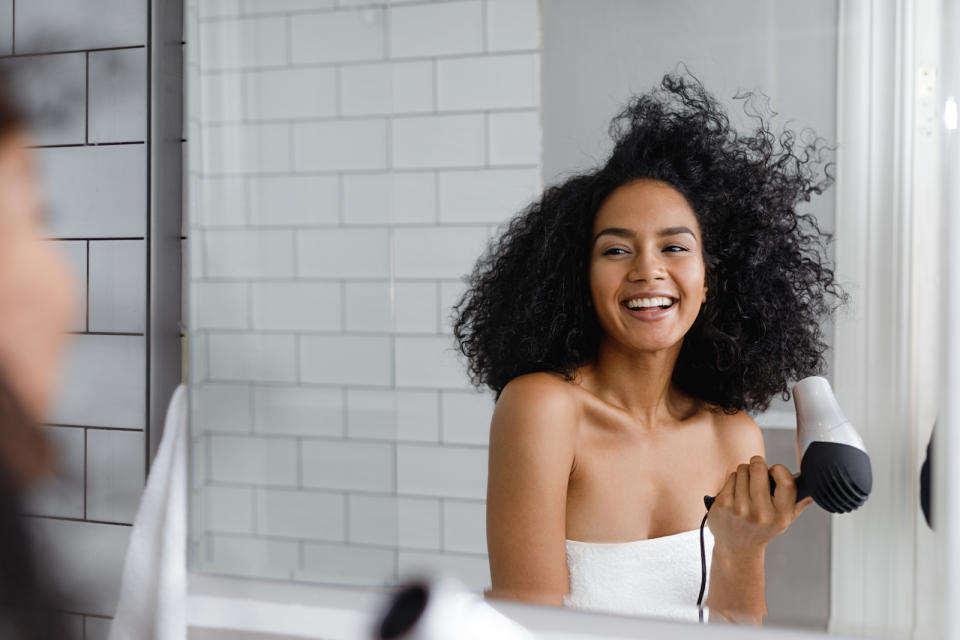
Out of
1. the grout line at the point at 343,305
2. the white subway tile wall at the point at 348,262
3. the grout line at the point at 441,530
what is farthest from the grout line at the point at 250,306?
the grout line at the point at 441,530

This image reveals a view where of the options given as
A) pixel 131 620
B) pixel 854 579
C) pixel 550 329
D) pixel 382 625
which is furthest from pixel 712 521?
pixel 131 620

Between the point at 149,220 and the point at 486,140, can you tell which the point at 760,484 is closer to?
the point at 486,140

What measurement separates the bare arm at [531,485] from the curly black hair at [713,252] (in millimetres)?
34

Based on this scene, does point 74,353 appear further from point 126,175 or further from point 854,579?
point 854,579

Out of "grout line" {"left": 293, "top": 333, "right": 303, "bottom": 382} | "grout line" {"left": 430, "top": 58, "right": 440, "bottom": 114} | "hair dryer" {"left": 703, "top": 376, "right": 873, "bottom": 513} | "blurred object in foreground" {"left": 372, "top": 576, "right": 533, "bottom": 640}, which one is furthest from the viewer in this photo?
"grout line" {"left": 293, "top": 333, "right": 303, "bottom": 382}

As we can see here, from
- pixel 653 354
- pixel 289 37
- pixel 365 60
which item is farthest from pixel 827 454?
pixel 289 37

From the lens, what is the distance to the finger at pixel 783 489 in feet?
2.39

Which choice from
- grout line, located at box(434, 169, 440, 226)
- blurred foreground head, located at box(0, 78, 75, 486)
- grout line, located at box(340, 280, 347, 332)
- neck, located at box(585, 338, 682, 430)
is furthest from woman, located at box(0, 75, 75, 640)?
neck, located at box(585, 338, 682, 430)

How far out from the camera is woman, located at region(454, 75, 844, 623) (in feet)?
2.40

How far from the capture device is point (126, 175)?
0.93 m

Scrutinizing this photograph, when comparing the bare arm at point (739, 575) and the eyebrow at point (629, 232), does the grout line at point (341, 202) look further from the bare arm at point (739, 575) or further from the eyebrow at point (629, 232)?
the bare arm at point (739, 575)

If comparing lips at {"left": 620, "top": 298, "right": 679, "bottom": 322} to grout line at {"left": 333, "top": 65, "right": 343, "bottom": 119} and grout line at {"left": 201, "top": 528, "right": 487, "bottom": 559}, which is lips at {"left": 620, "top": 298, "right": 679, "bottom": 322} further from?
grout line at {"left": 333, "top": 65, "right": 343, "bottom": 119}

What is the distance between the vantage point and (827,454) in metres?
0.71

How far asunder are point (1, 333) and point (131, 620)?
364 millimetres
